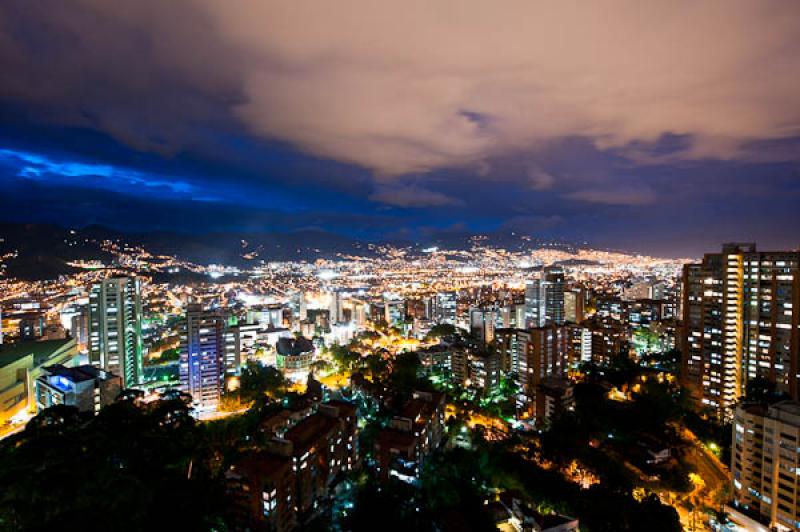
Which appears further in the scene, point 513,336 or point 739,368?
point 513,336

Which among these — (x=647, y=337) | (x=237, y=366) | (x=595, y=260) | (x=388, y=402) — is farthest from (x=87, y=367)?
(x=595, y=260)

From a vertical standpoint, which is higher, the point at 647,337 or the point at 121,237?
the point at 121,237

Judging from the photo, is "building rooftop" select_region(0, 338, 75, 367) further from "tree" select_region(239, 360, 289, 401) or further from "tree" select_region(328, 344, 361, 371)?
"tree" select_region(328, 344, 361, 371)

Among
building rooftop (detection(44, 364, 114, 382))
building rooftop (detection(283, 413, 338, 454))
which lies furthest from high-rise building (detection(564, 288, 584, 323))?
Result: building rooftop (detection(44, 364, 114, 382))

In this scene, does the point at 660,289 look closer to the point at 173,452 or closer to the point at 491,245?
the point at 173,452

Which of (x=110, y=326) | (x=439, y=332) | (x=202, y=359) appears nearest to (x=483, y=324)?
(x=439, y=332)

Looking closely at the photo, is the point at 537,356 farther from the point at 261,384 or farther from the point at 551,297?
the point at 261,384
